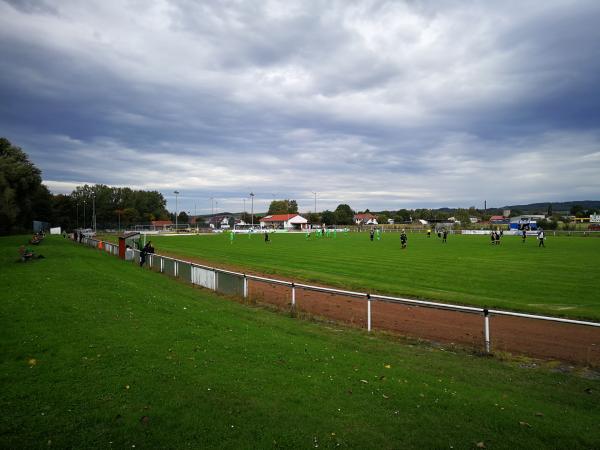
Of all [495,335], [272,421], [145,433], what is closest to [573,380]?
[495,335]

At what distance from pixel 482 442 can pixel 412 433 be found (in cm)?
74

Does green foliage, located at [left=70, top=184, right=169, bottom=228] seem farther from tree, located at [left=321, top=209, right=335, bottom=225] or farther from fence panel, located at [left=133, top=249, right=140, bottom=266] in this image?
fence panel, located at [left=133, top=249, right=140, bottom=266]

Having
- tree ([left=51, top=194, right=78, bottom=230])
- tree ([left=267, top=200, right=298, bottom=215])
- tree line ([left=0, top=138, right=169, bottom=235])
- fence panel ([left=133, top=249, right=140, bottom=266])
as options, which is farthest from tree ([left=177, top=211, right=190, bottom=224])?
fence panel ([left=133, top=249, right=140, bottom=266])

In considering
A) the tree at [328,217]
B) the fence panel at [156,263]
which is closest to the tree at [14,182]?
the fence panel at [156,263]

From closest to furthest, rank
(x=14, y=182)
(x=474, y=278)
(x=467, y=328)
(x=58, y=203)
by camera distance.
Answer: (x=467, y=328) < (x=474, y=278) < (x=14, y=182) < (x=58, y=203)

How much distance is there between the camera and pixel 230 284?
14531mm

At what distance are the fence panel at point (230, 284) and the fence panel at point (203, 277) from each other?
537mm

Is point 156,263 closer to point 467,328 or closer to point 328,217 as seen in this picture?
point 467,328

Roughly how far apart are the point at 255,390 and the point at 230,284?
9.27 m

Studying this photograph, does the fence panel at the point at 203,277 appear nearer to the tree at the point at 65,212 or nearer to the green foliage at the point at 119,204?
the green foliage at the point at 119,204

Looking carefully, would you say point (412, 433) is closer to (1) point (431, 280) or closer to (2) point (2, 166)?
(1) point (431, 280)

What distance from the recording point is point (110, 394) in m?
5.12

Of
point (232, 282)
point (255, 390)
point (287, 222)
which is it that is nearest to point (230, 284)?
point (232, 282)

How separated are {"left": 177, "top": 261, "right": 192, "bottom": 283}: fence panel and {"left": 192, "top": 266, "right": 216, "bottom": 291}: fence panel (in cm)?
52
